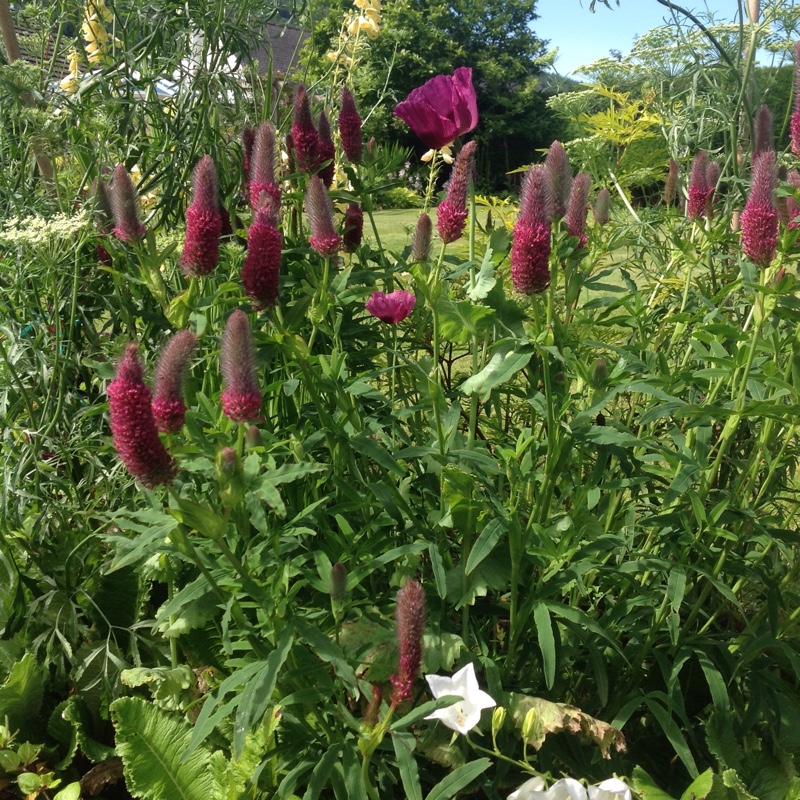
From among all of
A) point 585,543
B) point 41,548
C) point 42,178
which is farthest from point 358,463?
point 42,178

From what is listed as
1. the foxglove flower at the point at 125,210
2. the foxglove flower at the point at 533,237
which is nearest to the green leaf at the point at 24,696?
the foxglove flower at the point at 125,210

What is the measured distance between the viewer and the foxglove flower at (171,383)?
4.08ft

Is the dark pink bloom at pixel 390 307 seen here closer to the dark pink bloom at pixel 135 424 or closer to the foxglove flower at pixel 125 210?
the foxglove flower at pixel 125 210

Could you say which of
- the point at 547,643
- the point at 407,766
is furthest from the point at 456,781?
the point at 547,643

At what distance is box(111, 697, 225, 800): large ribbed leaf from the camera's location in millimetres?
1825

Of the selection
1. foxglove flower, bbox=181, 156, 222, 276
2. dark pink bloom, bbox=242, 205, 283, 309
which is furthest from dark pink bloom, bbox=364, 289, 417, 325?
foxglove flower, bbox=181, 156, 222, 276

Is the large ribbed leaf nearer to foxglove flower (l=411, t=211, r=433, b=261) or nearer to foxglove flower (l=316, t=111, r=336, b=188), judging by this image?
foxglove flower (l=411, t=211, r=433, b=261)

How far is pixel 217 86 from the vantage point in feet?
8.28

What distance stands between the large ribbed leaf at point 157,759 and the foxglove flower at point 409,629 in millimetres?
773

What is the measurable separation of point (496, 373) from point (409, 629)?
0.55m

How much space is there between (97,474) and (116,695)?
0.60 meters

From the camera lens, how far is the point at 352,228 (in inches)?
83.7

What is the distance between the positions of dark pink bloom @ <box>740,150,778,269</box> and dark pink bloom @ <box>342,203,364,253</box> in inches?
37.7

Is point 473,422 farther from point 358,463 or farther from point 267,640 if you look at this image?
point 267,640
